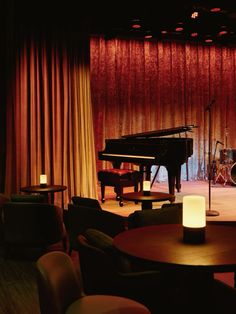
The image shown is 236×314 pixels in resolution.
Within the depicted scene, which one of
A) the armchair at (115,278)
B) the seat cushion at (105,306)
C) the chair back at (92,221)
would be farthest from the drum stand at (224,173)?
the seat cushion at (105,306)

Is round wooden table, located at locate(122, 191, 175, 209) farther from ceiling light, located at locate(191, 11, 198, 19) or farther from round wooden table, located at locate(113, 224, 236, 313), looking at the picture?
ceiling light, located at locate(191, 11, 198, 19)

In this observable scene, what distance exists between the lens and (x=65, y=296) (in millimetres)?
2186

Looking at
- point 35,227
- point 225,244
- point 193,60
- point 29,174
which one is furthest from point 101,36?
point 225,244

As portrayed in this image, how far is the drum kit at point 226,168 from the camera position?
9.16 m

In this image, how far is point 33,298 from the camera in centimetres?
369

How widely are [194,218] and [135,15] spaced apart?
18.6 feet

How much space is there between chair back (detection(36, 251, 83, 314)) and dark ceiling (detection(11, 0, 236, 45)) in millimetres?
5370

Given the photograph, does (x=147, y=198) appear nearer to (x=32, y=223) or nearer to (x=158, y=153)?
(x=32, y=223)

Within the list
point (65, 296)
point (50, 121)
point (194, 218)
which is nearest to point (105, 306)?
point (65, 296)

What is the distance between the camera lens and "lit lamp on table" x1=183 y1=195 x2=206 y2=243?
2.47m

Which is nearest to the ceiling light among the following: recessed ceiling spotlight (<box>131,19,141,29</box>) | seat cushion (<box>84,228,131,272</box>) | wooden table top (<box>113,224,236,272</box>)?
recessed ceiling spotlight (<box>131,19,141,29</box>)

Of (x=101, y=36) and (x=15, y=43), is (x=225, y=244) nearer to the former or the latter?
(x=15, y=43)

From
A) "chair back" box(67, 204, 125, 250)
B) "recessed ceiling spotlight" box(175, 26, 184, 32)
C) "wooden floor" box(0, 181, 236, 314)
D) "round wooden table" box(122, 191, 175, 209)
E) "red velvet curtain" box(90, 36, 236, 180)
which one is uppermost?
"recessed ceiling spotlight" box(175, 26, 184, 32)

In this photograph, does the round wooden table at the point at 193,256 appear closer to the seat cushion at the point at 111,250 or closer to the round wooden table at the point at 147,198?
the seat cushion at the point at 111,250
